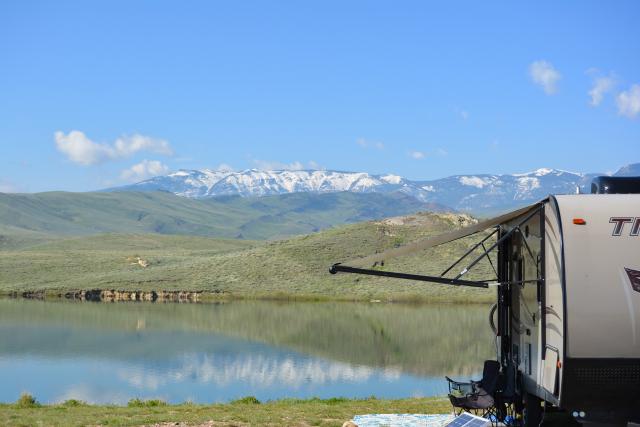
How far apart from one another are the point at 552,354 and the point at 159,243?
349 feet

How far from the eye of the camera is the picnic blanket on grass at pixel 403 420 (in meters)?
11.2

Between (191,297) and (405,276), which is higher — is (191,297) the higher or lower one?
the lower one

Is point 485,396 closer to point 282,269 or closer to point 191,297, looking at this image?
point 191,297

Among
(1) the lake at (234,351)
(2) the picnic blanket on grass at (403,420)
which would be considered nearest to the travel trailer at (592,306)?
(2) the picnic blanket on grass at (403,420)

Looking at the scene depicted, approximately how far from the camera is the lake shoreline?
51.7m

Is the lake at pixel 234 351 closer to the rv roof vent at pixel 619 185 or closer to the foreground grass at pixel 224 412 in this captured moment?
the foreground grass at pixel 224 412

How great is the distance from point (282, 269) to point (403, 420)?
51.1 m

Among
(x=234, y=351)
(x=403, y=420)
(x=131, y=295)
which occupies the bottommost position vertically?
(x=234, y=351)

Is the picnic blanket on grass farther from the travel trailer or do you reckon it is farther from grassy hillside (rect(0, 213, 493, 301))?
grassy hillside (rect(0, 213, 493, 301))

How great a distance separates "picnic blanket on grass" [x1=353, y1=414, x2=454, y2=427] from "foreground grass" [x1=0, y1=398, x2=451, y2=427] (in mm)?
350

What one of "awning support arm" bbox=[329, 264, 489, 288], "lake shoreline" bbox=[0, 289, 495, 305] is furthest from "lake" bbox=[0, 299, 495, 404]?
"awning support arm" bbox=[329, 264, 489, 288]

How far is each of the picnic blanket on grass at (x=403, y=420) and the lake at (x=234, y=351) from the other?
6209 mm

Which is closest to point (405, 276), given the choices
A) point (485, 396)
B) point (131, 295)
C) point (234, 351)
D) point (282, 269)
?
point (485, 396)

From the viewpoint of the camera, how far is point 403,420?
11.6m
